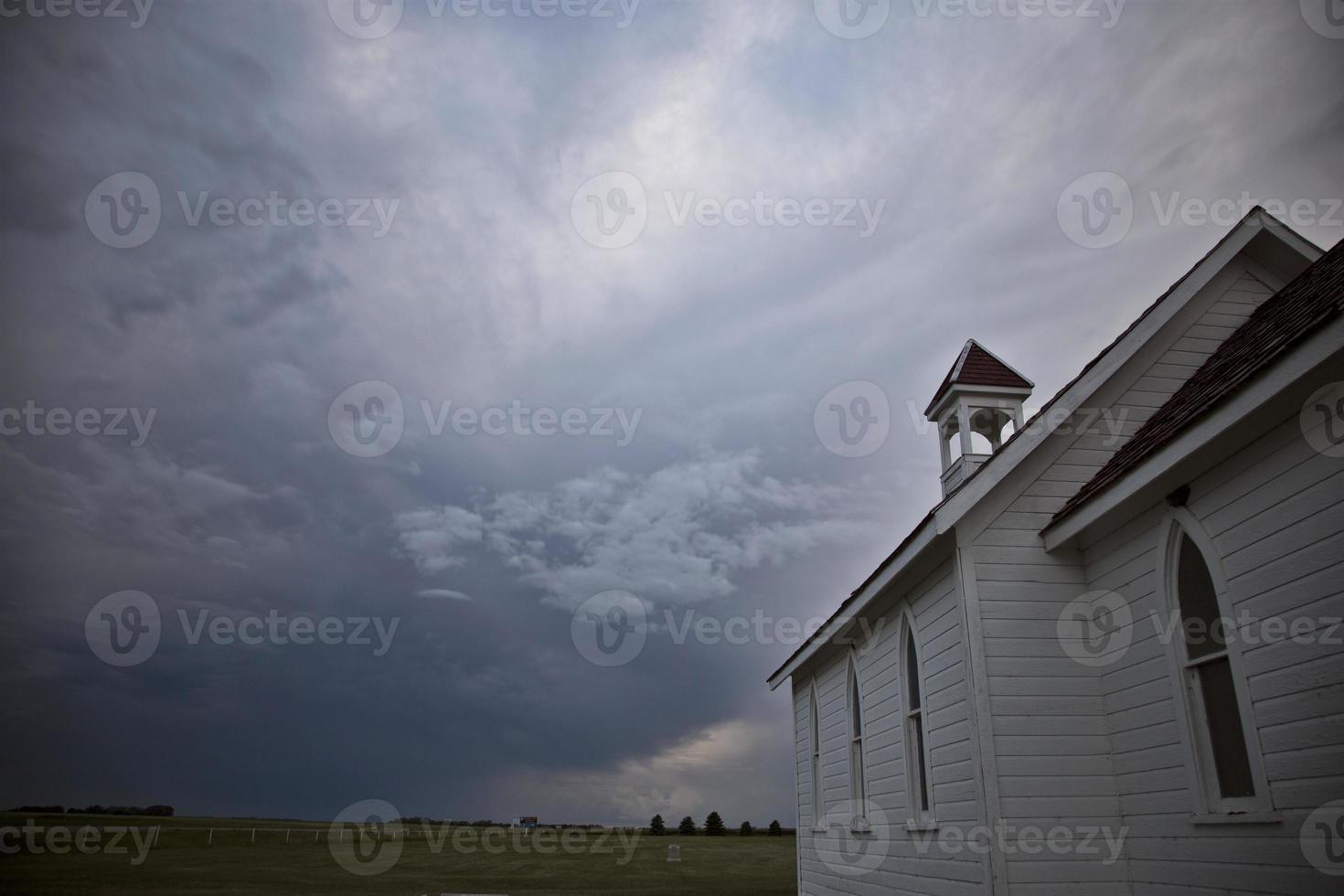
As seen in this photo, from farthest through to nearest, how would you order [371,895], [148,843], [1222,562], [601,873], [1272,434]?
1. [148,843]
2. [601,873]
3. [371,895]
4. [1222,562]
5. [1272,434]

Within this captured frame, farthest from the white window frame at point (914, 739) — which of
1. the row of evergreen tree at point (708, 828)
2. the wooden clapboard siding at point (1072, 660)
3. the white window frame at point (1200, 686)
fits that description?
the row of evergreen tree at point (708, 828)

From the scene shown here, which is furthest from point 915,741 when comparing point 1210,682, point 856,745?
point 1210,682

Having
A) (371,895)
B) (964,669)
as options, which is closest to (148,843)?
(371,895)

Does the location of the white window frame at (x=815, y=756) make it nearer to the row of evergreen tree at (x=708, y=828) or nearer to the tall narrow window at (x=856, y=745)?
the tall narrow window at (x=856, y=745)

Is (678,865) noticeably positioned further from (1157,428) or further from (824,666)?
(1157,428)

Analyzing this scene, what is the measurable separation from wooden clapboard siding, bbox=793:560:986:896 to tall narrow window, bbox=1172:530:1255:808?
2550 millimetres

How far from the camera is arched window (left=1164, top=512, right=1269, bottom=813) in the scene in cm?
709

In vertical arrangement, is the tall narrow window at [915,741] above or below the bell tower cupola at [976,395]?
below

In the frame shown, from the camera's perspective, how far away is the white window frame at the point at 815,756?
703 inches

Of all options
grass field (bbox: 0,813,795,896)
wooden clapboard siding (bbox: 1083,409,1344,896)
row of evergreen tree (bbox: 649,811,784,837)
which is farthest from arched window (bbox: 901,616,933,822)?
row of evergreen tree (bbox: 649,811,784,837)

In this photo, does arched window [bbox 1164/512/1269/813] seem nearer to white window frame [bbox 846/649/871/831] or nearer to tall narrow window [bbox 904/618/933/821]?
tall narrow window [bbox 904/618/933/821]

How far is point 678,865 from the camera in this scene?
43.8 m

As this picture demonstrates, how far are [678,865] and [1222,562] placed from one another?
4227 cm

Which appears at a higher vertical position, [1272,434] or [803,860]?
[1272,434]
